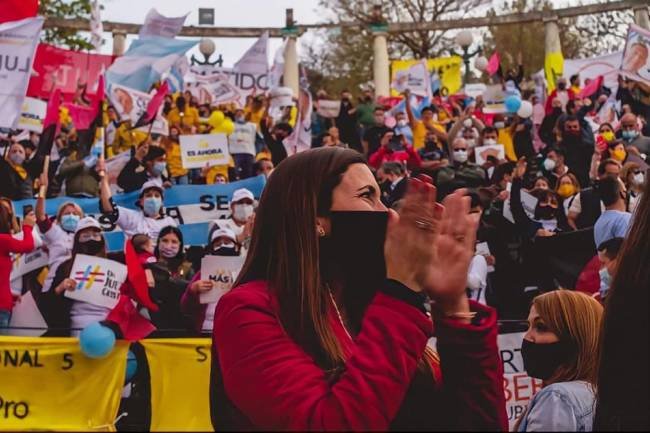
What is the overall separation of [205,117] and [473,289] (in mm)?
10005

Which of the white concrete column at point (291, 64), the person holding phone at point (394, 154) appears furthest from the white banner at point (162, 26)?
the white concrete column at point (291, 64)

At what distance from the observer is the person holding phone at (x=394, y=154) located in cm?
1195

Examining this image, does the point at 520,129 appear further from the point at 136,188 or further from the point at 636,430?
the point at 636,430

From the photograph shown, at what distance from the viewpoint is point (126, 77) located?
50.8ft

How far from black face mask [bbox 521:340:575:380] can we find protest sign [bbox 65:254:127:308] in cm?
538

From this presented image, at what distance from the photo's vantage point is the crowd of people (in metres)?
1.91

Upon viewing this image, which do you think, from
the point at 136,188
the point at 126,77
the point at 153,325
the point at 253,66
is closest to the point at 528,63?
the point at 253,66

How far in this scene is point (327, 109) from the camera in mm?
19312

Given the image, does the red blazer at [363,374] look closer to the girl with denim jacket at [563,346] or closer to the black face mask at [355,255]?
the black face mask at [355,255]

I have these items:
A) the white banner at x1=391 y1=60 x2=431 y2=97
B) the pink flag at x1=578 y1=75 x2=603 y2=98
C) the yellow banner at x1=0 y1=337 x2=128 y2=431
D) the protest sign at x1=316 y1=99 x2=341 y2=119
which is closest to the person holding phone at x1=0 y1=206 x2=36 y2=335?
the yellow banner at x1=0 y1=337 x2=128 y2=431

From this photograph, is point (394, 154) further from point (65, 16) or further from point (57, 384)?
point (65, 16)

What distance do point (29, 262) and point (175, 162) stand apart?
5678 mm

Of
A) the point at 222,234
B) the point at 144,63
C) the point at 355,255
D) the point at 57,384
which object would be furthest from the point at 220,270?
the point at 144,63

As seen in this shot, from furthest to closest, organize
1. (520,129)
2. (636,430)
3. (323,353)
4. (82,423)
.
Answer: (520,129) < (82,423) < (323,353) < (636,430)
